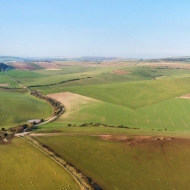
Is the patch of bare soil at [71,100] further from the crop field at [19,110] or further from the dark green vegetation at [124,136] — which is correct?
the crop field at [19,110]

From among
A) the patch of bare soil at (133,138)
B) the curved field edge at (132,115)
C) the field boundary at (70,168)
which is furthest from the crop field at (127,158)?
the curved field edge at (132,115)

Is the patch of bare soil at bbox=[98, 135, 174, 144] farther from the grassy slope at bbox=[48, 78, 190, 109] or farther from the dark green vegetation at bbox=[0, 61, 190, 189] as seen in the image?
the grassy slope at bbox=[48, 78, 190, 109]

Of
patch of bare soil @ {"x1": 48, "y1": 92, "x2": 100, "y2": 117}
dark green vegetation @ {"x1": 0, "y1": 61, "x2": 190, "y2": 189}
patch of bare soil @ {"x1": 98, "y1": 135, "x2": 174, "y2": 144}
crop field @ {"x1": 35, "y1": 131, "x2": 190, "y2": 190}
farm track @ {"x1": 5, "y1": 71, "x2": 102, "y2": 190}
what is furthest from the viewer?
patch of bare soil @ {"x1": 48, "y1": 92, "x2": 100, "y2": 117}

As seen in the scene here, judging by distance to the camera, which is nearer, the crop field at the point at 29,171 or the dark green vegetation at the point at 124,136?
the crop field at the point at 29,171

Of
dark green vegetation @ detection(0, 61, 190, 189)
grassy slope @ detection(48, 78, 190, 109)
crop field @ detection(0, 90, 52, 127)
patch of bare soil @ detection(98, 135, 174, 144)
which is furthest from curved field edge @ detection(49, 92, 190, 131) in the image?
patch of bare soil @ detection(98, 135, 174, 144)

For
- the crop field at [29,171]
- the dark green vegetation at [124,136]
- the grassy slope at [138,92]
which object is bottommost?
the crop field at [29,171]
